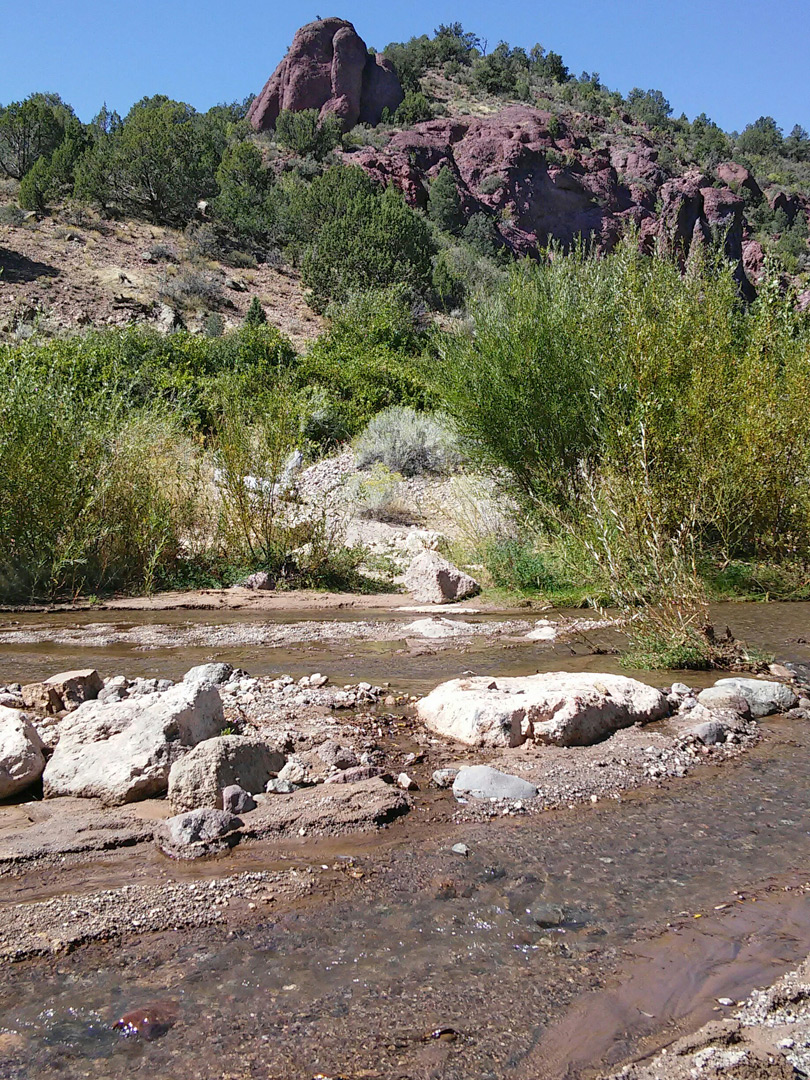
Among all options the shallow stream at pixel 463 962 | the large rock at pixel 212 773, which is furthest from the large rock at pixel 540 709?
the large rock at pixel 212 773

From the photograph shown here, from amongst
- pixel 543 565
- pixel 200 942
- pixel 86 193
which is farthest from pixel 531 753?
pixel 86 193

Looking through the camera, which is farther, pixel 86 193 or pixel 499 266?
pixel 499 266

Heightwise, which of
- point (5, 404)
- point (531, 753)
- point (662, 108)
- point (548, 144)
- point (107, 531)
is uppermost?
point (662, 108)

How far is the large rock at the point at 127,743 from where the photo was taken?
406 centimetres

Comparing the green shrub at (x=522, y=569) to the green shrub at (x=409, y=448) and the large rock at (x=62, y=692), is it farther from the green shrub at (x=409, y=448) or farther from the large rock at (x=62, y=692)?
the large rock at (x=62, y=692)

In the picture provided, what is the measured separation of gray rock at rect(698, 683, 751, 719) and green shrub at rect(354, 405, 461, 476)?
10688 millimetres

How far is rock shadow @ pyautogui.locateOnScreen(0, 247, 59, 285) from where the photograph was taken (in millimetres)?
27906

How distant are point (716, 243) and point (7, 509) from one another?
11456 millimetres

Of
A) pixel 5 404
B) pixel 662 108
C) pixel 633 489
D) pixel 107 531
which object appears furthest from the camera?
pixel 662 108

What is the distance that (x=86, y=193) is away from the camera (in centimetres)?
3566

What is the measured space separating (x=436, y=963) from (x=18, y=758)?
2498 mm

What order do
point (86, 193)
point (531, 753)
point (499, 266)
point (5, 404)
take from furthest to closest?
point (499, 266) < point (86, 193) < point (5, 404) < point (531, 753)

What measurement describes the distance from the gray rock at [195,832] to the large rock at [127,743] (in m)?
0.43

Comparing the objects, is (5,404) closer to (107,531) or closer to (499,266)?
(107,531)
